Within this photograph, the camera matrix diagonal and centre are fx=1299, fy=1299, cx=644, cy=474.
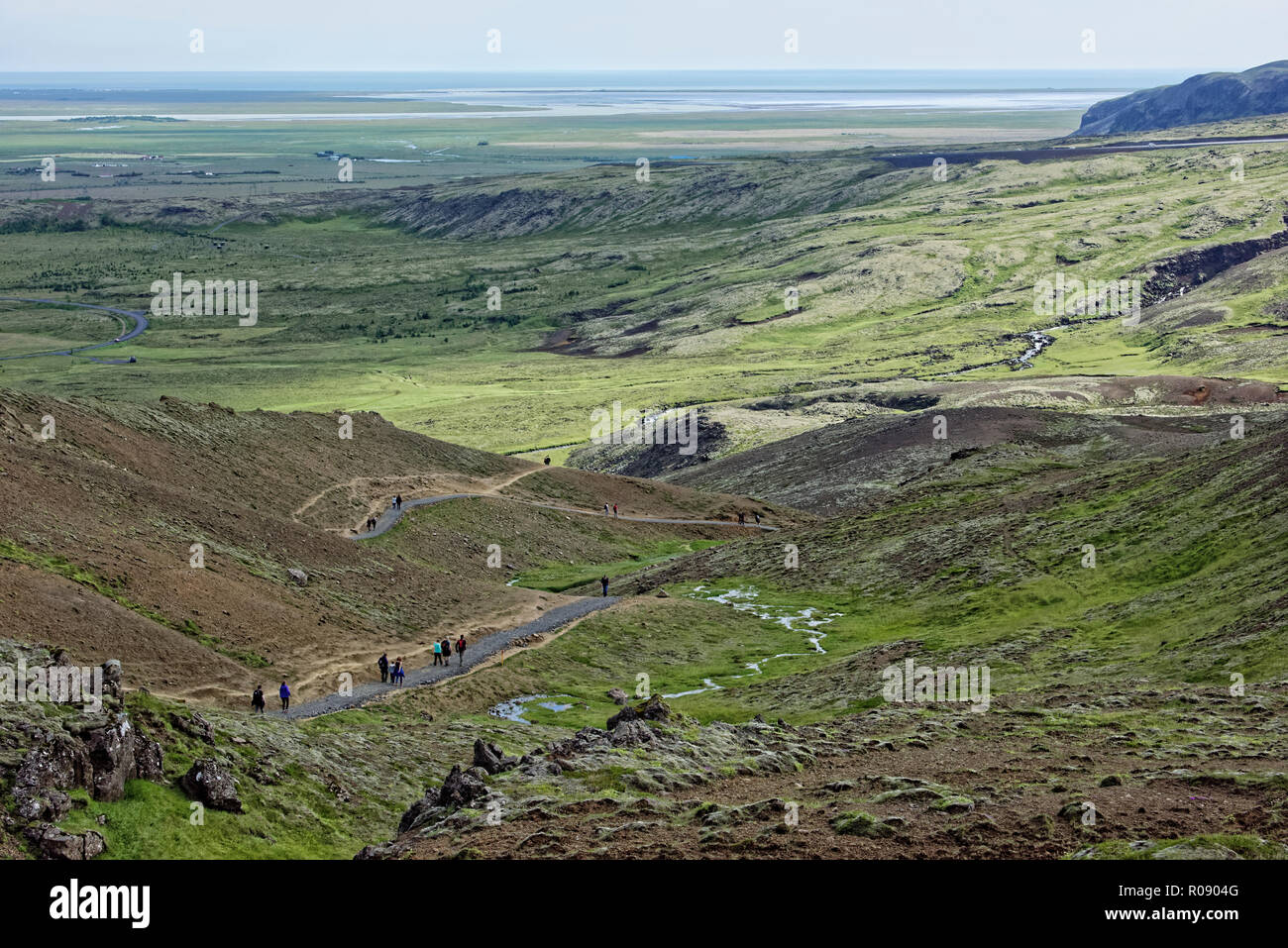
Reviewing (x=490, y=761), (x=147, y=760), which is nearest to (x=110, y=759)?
(x=147, y=760)

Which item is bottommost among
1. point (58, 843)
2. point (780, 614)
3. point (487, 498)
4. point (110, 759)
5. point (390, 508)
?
point (780, 614)

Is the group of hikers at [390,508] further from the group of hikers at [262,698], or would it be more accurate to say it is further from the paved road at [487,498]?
the group of hikers at [262,698]

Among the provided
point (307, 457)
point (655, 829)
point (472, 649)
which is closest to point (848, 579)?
point (472, 649)

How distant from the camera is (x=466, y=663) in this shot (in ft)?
201

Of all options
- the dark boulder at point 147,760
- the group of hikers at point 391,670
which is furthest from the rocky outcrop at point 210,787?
the group of hikers at point 391,670

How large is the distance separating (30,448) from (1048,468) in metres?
73.1

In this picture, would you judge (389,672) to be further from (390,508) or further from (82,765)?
(390,508)

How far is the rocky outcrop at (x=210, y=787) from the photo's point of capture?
35.8 metres

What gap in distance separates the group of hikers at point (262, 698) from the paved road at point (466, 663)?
14.4 inches

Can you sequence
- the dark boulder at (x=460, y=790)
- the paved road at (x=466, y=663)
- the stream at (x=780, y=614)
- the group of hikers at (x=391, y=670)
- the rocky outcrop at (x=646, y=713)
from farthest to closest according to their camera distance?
the stream at (x=780, y=614), the paved road at (x=466, y=663), the group of hikers at (x=391, y=670), the rocky outcrop at (x=646, y=713), the dark boulder at (x=460, y=790)

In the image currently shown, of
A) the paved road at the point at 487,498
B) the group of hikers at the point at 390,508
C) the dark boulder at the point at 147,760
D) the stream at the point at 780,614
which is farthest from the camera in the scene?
the group of hikers at the point at 390,508

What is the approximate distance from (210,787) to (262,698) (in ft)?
41.2
